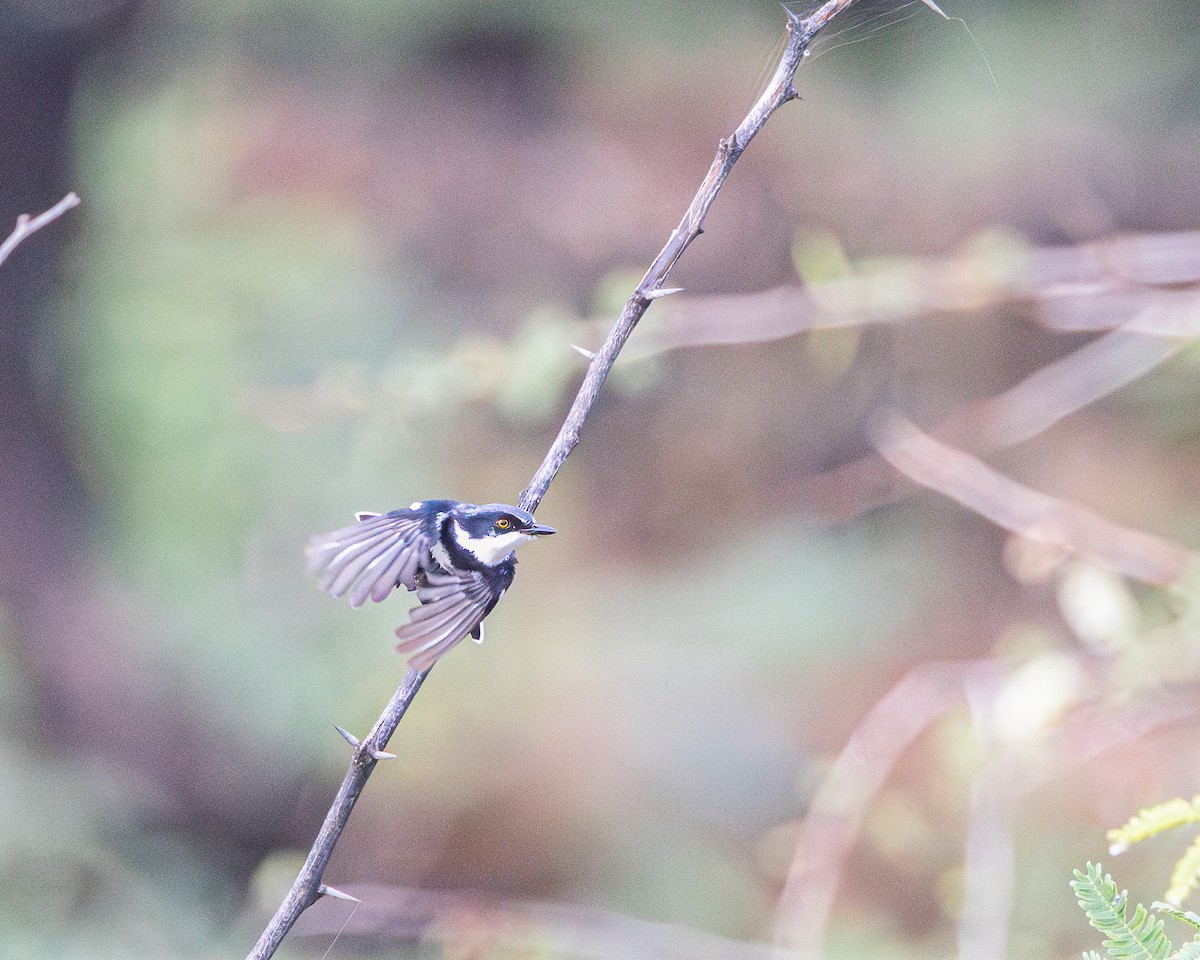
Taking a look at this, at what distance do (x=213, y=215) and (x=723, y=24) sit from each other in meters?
2.26

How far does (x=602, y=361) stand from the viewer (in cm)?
122

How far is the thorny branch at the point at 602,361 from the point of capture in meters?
1.13

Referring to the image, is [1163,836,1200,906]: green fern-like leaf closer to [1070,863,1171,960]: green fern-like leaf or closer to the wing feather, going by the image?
[1070,863,1171,960]: green fern-like leaf

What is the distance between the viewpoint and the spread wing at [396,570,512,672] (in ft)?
4.02

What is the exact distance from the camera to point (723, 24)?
4.57 m

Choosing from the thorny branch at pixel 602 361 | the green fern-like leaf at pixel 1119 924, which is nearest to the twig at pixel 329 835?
the thorny branch at pixel 602 361

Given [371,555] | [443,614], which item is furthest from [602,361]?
[371,555]

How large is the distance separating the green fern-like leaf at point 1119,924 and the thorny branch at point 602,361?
646 mm

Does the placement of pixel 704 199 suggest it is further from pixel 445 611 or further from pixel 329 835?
pixel 329 835

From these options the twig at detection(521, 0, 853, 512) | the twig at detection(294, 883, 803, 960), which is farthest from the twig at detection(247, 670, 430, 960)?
the twig at detection(294, 883, 803, 960)

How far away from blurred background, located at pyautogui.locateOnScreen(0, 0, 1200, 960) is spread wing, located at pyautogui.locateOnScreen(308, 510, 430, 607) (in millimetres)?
2332

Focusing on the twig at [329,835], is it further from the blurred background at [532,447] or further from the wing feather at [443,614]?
the blurred background at [532,447]

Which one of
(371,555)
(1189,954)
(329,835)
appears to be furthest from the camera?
(371,555)

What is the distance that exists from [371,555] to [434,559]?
11cm
